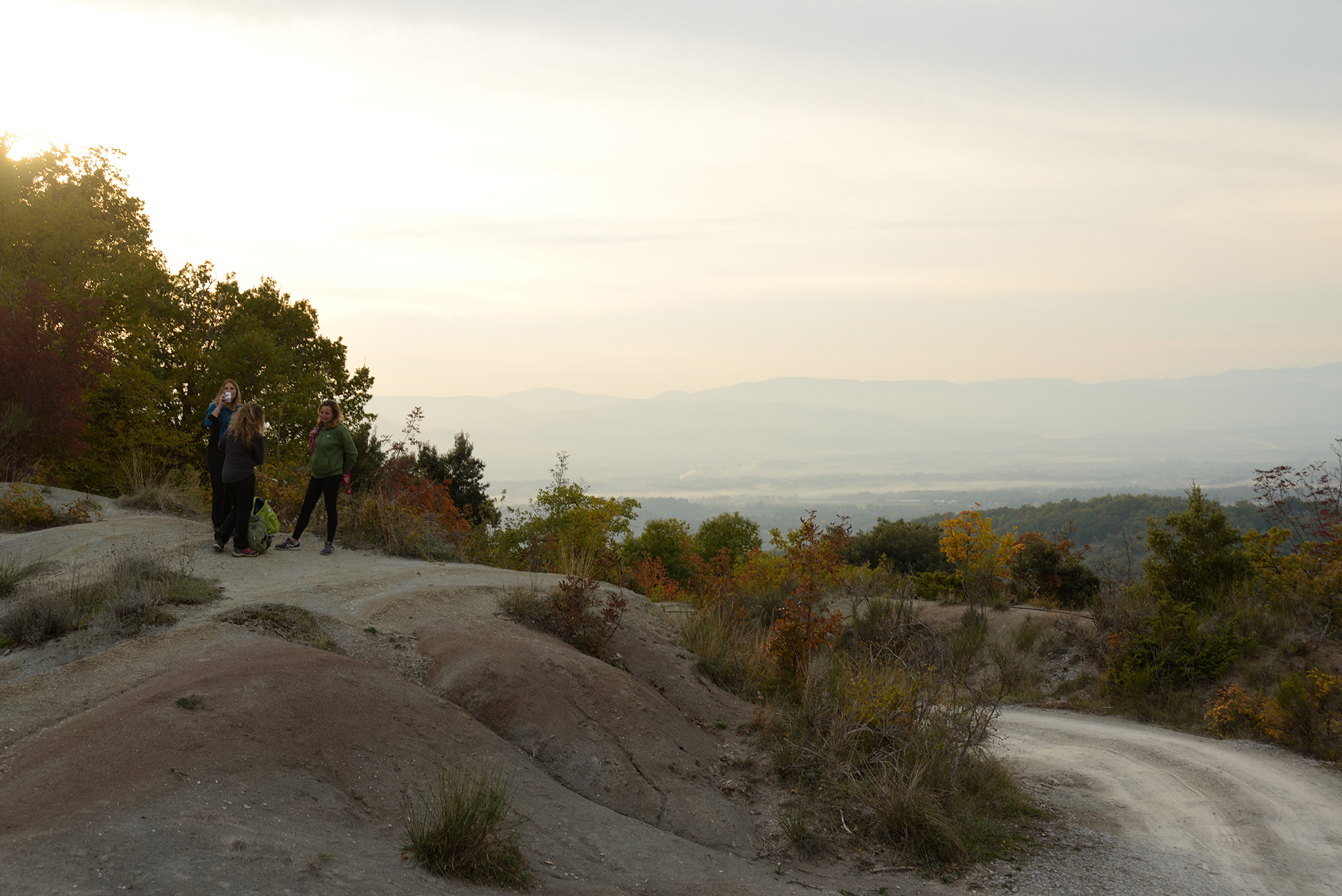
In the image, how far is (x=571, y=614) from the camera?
30.6 feet

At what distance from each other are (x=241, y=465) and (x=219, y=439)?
1.77 feet

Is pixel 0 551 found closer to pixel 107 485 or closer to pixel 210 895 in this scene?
pixel 210 895

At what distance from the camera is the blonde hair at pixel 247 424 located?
9.77 meters

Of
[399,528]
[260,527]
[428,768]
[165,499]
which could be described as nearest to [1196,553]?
[399,528]

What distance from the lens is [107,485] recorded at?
26.4 m

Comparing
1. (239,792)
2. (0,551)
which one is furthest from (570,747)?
(0,551)

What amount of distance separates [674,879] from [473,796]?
1476mm

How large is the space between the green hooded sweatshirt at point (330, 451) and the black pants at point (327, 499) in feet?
0.36

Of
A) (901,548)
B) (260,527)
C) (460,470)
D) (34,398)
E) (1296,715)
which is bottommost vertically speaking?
(1296,715)

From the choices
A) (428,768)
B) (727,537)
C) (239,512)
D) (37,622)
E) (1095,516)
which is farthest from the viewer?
(1095,516)

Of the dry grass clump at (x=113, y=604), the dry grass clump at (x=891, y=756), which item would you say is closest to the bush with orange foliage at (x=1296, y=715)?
the dry grass clump at (x=891, y=756)

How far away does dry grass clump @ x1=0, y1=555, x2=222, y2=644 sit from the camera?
6.77 metres

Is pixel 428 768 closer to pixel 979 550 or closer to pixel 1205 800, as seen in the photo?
pixel 1205 800

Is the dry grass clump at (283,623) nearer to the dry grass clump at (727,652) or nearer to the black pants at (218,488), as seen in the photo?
the black pants at (218,488)
